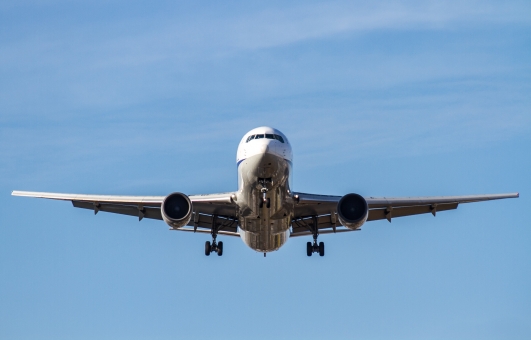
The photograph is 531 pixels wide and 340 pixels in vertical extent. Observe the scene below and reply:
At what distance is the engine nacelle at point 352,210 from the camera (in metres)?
38.7

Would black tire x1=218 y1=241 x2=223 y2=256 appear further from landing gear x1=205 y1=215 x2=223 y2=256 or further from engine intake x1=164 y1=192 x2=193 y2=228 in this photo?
engine intake x1=164 y1=192 x2=193 y2=228

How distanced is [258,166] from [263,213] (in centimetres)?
325

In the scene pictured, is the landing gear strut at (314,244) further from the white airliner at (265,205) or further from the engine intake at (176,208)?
the engine intake at (176,208)

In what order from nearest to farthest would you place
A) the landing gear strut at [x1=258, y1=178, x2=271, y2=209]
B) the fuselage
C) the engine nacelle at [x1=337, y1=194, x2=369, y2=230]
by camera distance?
the fuselage
the landing gear strut at [x1=258, y1=178, x2=271, y2=209]
the engine nacelle at [x1=337, y1=194, x2=369, y2=230]

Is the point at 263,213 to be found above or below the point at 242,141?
below

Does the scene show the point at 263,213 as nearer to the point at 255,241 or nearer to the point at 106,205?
the point at 255,241

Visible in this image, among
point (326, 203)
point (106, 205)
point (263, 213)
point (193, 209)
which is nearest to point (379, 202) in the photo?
point (326, 203)

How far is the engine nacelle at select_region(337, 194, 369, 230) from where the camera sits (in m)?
38.7

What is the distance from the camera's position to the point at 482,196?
1615 inches

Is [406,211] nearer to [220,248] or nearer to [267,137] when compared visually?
[220,248]

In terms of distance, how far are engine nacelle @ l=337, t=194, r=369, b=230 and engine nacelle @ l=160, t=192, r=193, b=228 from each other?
6288mm

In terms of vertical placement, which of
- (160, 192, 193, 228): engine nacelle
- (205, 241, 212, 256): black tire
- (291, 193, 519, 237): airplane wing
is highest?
(291, 193, 519, 237): airplane wing

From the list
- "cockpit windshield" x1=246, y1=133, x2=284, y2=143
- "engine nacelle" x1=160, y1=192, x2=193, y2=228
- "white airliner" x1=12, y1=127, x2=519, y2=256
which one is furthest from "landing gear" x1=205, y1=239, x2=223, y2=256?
"cockpit windshield" x1=246, y1=133, x2=284, y2=143

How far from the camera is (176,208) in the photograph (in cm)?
3875
